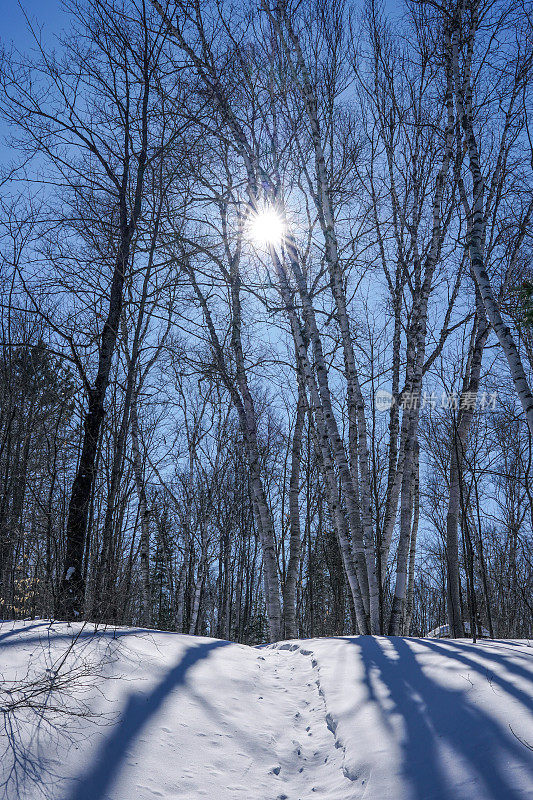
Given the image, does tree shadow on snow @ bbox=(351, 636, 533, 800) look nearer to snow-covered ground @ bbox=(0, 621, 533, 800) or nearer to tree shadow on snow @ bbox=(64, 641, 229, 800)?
snow-covered ground @ bbox=(0, 621, 533, 800)

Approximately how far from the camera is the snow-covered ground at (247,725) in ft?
6.66

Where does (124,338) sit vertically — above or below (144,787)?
above

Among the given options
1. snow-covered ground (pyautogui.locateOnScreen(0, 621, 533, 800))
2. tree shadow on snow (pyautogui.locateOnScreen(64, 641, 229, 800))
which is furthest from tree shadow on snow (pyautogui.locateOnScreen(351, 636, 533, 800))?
tree shadow on snow (pyautogui.locateOnScreen(64, 641, 229, 800))

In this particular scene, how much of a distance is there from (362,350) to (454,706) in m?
7.93

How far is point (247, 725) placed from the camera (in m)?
2.99

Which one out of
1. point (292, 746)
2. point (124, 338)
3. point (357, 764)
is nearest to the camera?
point (357, 764)

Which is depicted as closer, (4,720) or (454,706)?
(4,720)

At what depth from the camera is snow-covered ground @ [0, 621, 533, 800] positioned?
203cm

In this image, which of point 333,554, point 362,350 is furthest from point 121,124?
point 333,554

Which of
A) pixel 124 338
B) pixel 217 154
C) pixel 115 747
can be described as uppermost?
pixel 217 154

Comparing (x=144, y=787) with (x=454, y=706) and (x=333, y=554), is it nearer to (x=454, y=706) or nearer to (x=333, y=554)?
(x=454, y=706)

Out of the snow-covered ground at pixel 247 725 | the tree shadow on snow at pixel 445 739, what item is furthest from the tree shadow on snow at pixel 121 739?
the tree shadow on snow at pixel 445 739

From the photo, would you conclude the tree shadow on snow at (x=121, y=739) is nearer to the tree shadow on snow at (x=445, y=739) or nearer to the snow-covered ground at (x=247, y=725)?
the snow-covered ground at (x=247, y=725)

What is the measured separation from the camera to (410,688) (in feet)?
10.6
